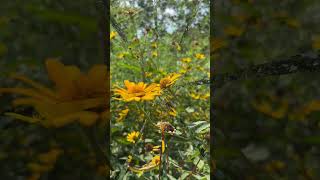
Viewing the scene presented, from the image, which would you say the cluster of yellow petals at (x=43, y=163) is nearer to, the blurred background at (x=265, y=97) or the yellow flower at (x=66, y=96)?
the yellow flower at (x=66, y=96)

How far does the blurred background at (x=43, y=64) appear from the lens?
40 cm

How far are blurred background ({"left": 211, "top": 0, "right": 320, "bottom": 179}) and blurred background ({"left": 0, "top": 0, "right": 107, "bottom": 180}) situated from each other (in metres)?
0.18

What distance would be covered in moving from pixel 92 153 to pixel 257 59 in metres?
0.23

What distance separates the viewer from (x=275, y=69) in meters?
0.43

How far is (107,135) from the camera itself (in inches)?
16.2

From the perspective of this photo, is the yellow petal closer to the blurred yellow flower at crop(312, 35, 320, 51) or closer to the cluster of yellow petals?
the cluster of yellow petals

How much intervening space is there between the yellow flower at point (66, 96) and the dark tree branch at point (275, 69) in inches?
6.9

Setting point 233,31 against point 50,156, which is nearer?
point 50,156

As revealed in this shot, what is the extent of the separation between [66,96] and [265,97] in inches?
9.4

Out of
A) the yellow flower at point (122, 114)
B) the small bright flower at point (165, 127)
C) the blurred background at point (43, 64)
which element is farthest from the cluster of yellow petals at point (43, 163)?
the yellow flower at point (122, 114)

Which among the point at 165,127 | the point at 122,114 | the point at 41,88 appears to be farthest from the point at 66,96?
the point at 122,114

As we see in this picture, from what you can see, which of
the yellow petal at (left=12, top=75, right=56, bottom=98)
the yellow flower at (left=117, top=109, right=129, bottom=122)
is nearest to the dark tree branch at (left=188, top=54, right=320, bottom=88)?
the yellow petal at (left=12, top=75, right=56, bottom=98)

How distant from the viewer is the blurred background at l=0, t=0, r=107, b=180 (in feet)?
1.30

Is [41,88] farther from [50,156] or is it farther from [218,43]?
[218,43]
